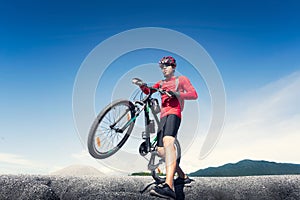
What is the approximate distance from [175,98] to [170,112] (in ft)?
0.61

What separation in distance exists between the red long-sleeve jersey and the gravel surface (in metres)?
1.29

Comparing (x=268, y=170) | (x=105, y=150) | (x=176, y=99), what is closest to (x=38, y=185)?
(x=105, y=150)

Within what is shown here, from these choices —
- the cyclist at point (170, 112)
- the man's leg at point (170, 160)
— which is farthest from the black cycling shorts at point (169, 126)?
the man's leg at point (170, 160)

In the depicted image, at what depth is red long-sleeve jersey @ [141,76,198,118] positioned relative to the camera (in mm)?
4322

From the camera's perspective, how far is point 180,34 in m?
3.66

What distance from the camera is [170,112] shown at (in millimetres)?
4379

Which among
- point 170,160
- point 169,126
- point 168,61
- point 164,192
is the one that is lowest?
point 164,192

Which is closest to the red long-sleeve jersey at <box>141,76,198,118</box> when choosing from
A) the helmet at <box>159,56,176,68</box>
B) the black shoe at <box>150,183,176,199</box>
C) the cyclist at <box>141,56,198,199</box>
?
the cyclist at <box>141,56,198,199</box>

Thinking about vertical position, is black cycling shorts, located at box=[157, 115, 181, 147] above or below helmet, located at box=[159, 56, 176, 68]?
below

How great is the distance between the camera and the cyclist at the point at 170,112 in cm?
425

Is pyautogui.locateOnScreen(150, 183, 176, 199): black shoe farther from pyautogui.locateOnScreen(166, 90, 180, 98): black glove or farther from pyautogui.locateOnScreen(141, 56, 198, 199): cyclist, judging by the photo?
pyautogui.locateOnScreen(166, 90, 180, 98): black glove

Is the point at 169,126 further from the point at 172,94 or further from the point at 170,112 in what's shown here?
the point at 172,94

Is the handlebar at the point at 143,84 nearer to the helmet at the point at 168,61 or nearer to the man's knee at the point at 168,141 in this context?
the helmet at the point at 168,61

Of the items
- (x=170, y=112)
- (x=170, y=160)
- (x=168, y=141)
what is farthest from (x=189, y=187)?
(x=170, y=112)
